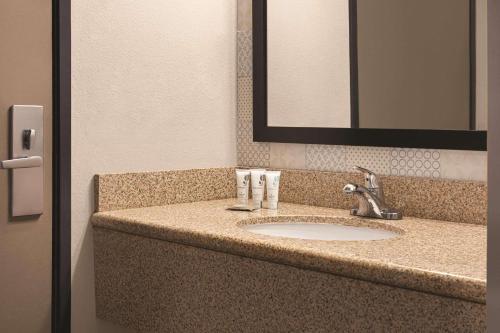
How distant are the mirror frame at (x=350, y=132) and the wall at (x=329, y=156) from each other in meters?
0.02

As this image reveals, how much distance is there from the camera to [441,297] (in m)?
0.95

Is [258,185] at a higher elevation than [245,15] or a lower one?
lower

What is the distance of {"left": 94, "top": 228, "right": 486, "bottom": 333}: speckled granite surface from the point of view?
99 centimetres

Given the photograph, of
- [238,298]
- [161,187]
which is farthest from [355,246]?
[161,187]

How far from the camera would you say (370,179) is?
1.55 meters

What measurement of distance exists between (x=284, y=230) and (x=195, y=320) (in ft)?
1.18

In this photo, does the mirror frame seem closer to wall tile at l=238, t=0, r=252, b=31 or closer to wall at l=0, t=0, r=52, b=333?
wall tile at l=238, t=0, r=252, b=31

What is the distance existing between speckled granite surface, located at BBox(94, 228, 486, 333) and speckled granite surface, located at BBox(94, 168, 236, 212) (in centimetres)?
10

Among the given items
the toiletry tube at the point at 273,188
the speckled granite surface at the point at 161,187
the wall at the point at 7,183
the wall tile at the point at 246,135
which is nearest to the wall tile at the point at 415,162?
the toiletry tube at the point at 273,188

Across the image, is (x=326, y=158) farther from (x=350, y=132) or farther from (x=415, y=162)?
(x=415, y=162)

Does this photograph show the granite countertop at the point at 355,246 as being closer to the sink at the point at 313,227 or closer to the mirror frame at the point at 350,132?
the sink at the point at 313,227

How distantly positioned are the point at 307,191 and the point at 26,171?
757 millimetres

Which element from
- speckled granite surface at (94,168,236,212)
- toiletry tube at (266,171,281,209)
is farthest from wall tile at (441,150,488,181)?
speckled granite surface at (94,168,236,212)

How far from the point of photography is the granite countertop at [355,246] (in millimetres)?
965
